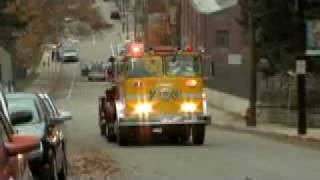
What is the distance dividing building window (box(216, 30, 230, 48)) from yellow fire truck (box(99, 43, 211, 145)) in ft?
180

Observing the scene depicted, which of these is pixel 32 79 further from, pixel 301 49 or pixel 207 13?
pixel 301 49

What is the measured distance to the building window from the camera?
265 feet

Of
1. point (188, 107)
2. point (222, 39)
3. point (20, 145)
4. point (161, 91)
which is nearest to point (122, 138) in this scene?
point (161, 91)

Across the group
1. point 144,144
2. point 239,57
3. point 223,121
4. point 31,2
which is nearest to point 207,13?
point 239,57

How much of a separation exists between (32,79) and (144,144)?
54.2 m

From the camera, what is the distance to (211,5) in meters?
84.4

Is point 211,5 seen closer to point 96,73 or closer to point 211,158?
point 96,73

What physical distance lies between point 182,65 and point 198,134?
2153mm

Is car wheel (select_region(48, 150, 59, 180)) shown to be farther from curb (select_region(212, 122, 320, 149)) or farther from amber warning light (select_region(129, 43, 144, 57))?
curb (select_region(212, 122, 320, 149))

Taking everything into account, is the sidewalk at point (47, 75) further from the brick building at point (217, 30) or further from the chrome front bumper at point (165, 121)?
the chrome front bumper at point (165, 121)

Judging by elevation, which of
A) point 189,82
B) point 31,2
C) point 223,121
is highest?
point 31,2

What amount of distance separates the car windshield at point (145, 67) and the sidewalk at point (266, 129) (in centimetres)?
545

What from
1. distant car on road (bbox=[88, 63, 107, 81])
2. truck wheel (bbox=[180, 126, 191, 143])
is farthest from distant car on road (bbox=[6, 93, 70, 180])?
distant car on road (bbox=[88, 63, 107, 81])

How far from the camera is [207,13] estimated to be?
79.5 metres
